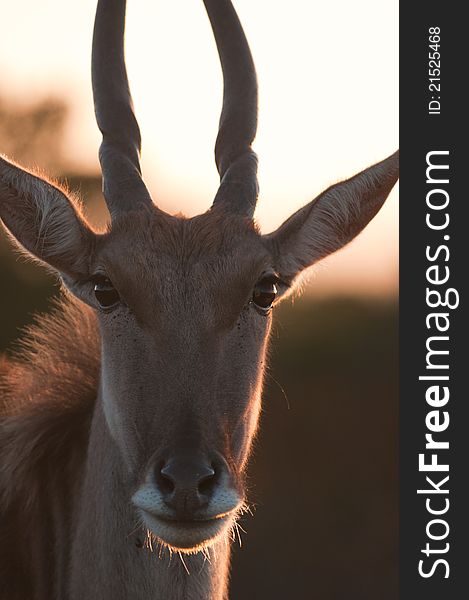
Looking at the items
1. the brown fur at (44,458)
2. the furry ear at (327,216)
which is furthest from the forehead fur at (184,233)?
the brown fur at (44,458)

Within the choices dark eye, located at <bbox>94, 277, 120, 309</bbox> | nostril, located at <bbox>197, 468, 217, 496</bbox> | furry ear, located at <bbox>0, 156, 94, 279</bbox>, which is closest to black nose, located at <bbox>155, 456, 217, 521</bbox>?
nostril, located at <bbox>197, 468, 217, 496</bbox>

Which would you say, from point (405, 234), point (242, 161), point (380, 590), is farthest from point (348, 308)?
point (242, 161)

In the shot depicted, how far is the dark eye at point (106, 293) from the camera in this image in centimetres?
748

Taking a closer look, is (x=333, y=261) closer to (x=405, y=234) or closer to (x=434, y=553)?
(x=405, y=234)

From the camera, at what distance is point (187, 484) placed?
21.5 ft

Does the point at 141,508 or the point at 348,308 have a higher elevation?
the point at 348,308

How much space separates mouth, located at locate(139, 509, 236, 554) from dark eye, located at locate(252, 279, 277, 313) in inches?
52.0

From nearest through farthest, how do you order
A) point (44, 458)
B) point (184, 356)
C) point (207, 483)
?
point (207, 483) → point (184, 356) → point (44, 458)

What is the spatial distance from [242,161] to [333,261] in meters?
0.85

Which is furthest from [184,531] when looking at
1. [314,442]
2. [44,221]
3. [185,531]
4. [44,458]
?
[314,442]

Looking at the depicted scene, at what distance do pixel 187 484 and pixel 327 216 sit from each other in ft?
6.87

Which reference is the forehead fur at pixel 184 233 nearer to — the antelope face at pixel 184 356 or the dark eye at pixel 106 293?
the antelope face at pixel 184 356

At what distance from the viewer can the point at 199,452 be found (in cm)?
668

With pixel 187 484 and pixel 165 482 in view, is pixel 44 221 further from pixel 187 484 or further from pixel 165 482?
pixel 187 484
